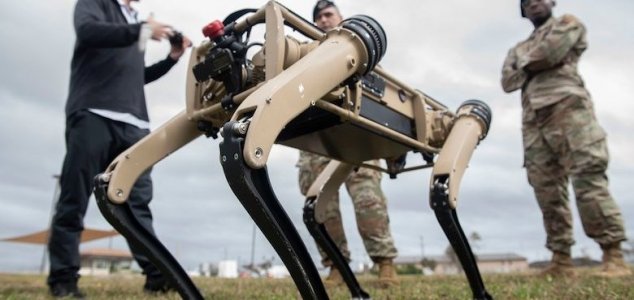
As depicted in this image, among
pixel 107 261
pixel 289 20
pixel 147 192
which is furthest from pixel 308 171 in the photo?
pixel 107 261

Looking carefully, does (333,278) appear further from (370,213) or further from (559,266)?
(559,266)

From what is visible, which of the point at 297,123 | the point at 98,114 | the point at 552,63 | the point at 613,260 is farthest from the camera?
the point at 552,63

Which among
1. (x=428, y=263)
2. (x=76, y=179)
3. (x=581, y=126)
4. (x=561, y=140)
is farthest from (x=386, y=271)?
(x=428, y=263)

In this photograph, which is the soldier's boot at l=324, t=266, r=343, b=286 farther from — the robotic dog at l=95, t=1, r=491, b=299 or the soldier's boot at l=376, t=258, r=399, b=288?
the robotic dog at l=95, t=1, r=491, b=299

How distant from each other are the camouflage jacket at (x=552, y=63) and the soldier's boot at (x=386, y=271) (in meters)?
1.83

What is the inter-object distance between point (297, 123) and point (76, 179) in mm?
1655

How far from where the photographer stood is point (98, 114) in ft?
10.5

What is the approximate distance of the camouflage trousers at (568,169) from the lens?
3.81 m

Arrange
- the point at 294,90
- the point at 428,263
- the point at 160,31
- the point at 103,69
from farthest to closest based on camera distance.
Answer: the point at 428,263 → the point at 103,69 → the point at 160,31 → the point at 294,90

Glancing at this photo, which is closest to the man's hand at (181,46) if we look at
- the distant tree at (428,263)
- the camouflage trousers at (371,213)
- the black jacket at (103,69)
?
the black jacket at (103,69)

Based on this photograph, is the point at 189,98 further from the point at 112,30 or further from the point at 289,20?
the point at 112,30

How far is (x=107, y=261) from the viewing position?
45.4 metres

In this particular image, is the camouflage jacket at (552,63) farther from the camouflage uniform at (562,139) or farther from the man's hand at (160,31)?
the man's hand at (160,31)

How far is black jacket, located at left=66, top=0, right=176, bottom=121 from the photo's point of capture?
10.2ft
